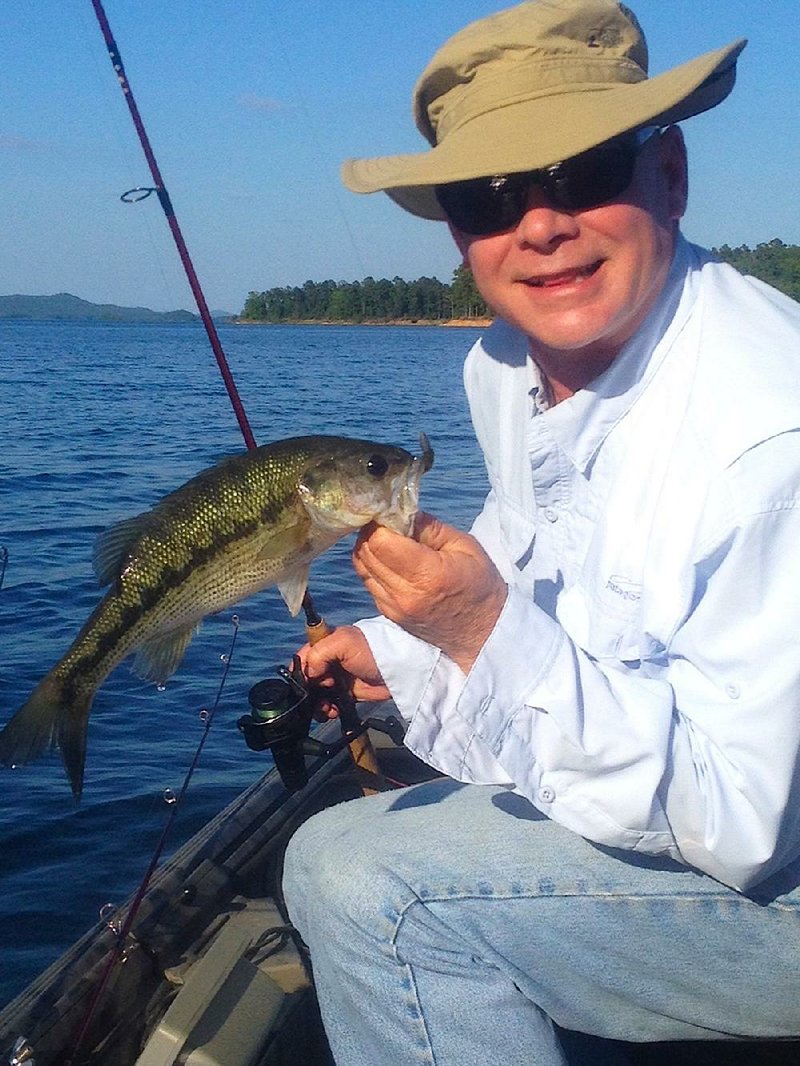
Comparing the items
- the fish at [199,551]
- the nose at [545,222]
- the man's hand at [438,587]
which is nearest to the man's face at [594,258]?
the nose at [545,222]

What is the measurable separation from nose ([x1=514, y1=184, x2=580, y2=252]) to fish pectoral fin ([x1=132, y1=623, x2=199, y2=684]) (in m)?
1.46

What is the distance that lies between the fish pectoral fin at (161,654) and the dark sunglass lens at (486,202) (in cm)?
139

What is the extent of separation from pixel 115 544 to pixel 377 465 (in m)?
0.81

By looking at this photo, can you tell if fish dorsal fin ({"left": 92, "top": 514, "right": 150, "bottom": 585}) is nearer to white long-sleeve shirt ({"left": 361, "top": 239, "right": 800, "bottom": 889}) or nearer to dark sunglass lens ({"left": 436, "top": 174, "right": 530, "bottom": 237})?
white long-sleeve shirt ({"left": 361, "top": 239, "right": 800, "bottom": 889})

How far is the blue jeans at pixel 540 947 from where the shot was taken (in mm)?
2256

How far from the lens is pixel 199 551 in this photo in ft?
9.63

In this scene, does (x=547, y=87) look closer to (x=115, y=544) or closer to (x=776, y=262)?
(x=115, y=544)

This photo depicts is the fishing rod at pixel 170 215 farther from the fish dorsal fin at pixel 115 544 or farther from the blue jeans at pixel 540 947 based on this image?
the blue jeans at pixel 540 947

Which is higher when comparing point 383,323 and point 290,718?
point 383,323

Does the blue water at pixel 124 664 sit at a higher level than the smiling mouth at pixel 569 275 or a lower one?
lower

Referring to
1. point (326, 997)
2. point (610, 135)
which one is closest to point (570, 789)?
point (326, 997)

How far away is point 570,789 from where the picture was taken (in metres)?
2.18

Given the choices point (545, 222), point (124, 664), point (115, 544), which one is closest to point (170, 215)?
point (115, 544)

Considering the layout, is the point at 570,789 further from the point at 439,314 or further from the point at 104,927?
the point at 439,314
